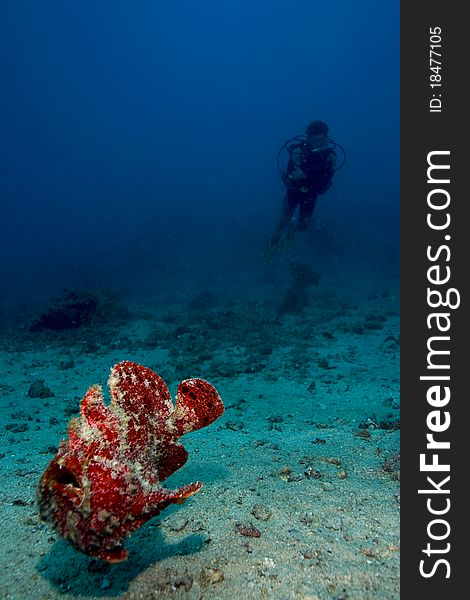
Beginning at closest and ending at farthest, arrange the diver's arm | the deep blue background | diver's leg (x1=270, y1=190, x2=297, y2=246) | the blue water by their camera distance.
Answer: the blue water → the diver's arm → diver's leg (x1=270, y1=190, x2=297, y2=246) → the deep blue background

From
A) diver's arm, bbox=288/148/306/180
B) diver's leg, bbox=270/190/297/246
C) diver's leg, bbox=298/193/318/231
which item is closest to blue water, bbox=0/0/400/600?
diver's leg, bbox=270/190/297/246

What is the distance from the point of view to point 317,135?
40.9 ft

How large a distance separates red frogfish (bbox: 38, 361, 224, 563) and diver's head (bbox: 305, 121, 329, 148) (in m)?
11.9

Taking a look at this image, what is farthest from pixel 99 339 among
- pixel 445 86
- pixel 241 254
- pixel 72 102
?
pixel 72 102

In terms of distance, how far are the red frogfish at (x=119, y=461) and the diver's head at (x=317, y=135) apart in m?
11.9

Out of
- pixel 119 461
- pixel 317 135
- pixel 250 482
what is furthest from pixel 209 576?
pixel 317 135

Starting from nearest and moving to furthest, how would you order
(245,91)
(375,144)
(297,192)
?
(297,192) → (375,144) → (245,91)

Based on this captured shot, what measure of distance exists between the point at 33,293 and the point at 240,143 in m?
109

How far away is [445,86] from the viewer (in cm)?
285

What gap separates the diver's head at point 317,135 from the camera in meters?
12.0

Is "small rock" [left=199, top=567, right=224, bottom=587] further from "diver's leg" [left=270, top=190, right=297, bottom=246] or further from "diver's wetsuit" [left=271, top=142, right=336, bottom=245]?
"diver's leg" [left=270, top=190, right=297, bottom=246]

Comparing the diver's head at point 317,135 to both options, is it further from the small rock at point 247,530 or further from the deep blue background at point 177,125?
the deep blue background at point 177,125

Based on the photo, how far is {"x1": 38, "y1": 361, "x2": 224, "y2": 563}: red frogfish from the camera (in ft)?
4.80

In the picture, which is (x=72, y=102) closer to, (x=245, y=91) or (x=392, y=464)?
(x=245, y=91)
